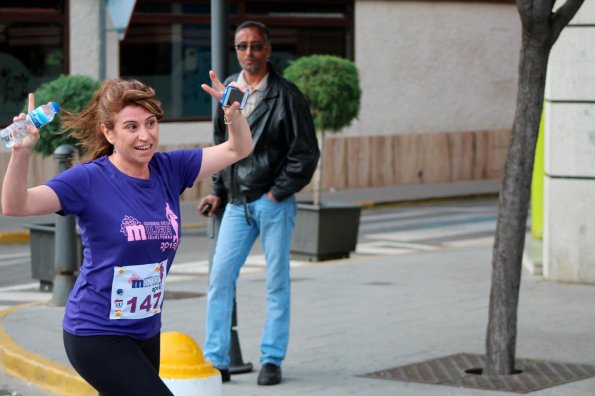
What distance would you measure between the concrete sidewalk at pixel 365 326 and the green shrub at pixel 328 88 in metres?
3.74

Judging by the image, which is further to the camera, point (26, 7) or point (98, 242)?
point (26, 7)

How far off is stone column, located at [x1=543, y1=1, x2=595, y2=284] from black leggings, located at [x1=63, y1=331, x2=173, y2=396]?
699cm

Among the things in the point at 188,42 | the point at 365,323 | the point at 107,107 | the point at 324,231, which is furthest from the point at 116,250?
the point at 188,42

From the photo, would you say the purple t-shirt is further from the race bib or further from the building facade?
the building facade

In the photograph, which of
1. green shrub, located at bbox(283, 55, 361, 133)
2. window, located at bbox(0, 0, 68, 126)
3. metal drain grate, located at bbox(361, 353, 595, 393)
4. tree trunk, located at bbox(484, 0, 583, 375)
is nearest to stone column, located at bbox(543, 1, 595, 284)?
metal drain grate, located at bbox(361, 353, 595, 393)

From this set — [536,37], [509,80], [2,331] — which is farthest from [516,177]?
[509,80]

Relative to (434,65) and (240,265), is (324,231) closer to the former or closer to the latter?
(240,265)

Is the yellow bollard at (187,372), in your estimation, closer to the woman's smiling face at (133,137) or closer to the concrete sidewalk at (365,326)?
the woman's smiling face at (133,137)

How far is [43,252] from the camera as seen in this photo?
11695mm

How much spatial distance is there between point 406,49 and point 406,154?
1.94 meters

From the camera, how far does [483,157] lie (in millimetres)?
25922

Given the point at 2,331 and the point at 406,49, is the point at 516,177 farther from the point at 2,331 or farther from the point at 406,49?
the point at 406,49

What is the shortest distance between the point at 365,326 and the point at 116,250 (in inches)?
188

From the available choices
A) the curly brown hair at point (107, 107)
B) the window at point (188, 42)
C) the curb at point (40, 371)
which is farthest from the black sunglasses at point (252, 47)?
the window at point (188, 42)
